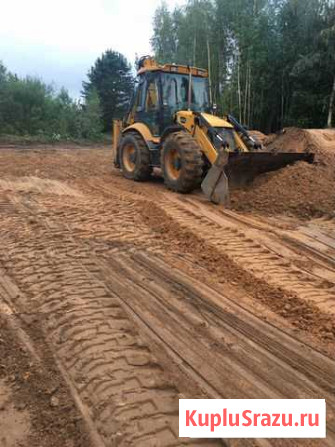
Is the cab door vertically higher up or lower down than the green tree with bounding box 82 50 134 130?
lower down

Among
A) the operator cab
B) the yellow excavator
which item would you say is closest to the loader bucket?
the yellow excavator

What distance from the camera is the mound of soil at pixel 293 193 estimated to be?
706 centimetres

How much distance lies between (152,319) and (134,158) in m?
7.07

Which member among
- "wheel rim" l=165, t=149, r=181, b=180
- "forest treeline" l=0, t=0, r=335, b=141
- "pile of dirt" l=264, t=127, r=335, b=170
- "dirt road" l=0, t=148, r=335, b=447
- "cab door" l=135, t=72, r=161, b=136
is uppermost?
"forest treeline" l=0, t=0, r=335, b=141

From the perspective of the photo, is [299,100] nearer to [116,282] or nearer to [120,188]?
[120,188]

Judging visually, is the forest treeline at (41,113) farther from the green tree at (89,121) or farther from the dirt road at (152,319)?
the dirt road at (152,319)

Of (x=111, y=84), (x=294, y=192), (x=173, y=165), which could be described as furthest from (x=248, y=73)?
(x=294, y=192)

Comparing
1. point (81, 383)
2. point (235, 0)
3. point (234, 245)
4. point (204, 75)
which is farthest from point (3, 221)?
point (235, 0)

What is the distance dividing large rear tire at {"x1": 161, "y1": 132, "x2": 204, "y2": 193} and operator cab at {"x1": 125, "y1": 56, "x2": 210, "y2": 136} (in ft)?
3.33

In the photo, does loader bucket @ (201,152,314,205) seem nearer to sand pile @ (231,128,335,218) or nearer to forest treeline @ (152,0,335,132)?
sand pile @ (231,128,335,218)

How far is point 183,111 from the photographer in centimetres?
888


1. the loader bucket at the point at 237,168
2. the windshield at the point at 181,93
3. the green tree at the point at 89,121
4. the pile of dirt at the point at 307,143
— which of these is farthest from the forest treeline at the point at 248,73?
the loader bucket at the point at 237,168

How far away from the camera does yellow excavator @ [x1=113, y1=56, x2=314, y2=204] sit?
7.93 metres

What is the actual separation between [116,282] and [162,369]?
142cm
